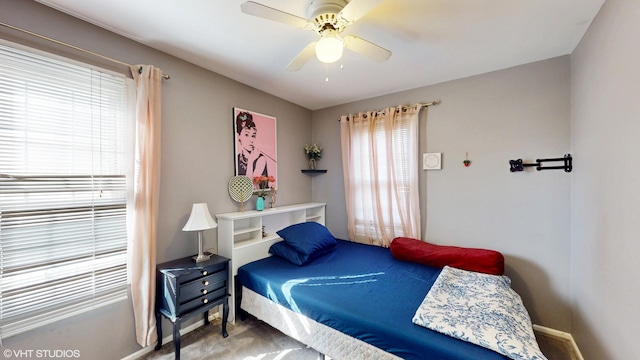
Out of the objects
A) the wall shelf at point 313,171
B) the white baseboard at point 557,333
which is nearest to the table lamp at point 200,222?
the wall shelf at point 313,171

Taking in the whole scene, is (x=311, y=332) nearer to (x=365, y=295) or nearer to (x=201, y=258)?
(x=365, y=295)

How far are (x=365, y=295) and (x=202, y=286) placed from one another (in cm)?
134

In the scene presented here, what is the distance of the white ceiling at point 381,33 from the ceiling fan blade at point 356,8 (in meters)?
0.32

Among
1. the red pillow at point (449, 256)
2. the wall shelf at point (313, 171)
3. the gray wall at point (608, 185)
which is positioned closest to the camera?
the gray wall at point (608, 185)

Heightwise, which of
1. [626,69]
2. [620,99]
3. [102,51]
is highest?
[102,51]

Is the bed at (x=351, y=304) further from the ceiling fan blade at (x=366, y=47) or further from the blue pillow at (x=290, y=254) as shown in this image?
the ceiling fan blade at (x=366, y=47)

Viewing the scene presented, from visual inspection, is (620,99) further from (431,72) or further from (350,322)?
(350,322)

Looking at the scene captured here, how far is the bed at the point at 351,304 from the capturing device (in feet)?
4.42

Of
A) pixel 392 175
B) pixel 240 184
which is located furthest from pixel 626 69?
pixel 240 184

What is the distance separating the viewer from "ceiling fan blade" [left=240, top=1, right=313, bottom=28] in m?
1.19

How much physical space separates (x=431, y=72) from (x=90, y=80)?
2.95m

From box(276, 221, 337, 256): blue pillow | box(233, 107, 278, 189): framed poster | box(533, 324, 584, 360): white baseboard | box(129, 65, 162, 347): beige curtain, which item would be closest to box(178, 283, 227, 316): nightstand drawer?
box(129, 65, 162, 347): beige curtain

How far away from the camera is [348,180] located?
3.30m

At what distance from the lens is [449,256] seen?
2318mm
